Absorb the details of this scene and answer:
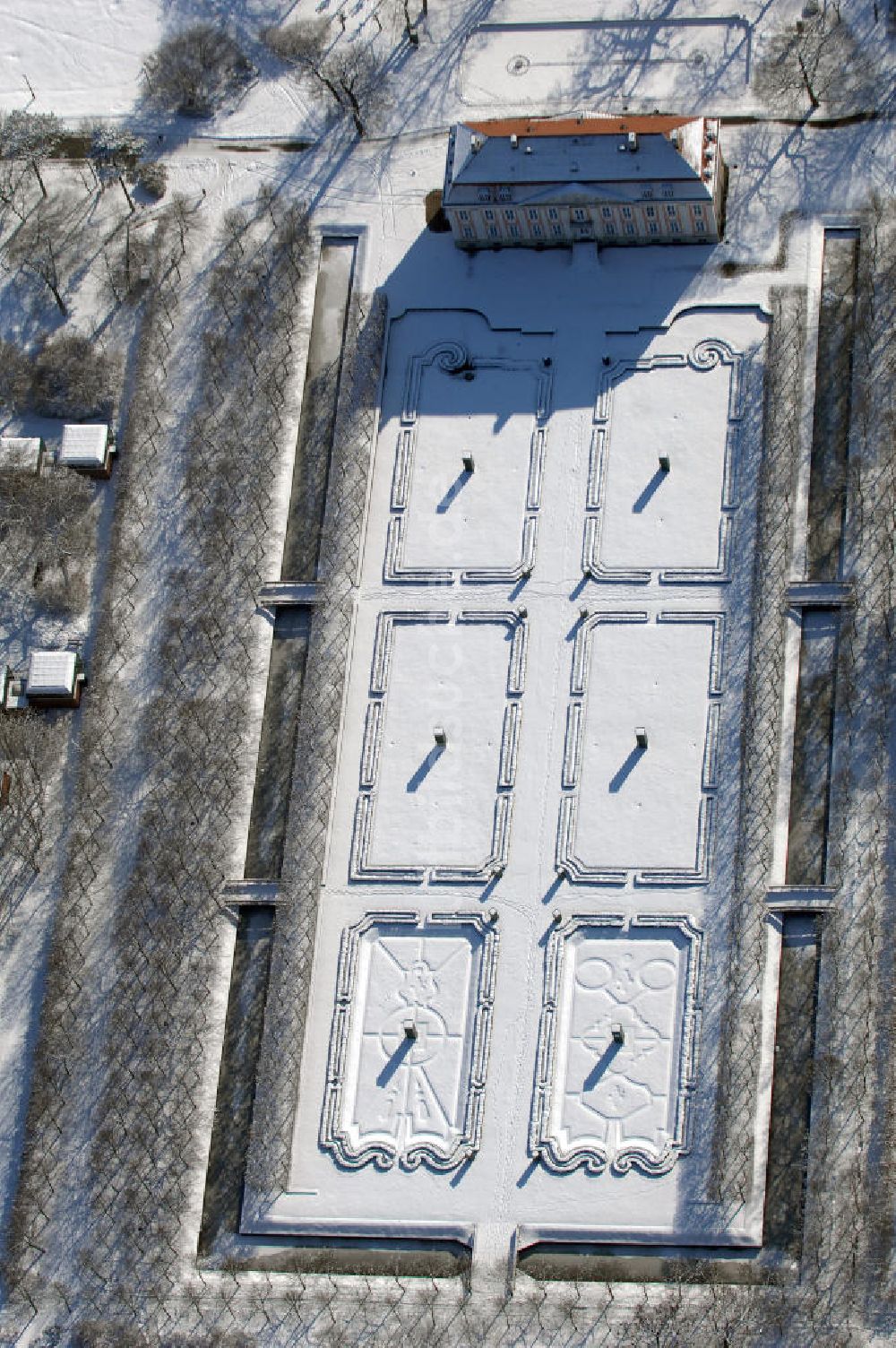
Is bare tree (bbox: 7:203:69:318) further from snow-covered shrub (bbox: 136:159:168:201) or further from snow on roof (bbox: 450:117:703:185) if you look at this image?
snow on roof (bbox: 450:117:703:185)

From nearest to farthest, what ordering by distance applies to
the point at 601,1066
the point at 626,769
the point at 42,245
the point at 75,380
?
the point at 601,1066 < the point at 626,769 < the point at 75,380 < the point at 42,245

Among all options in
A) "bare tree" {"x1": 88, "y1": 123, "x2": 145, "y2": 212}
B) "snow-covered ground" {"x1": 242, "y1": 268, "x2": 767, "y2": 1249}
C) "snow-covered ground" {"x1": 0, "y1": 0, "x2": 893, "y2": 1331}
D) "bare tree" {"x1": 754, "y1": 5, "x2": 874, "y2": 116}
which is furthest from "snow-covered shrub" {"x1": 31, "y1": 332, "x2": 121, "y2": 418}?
"bare tree" {"x1": 754, "y1": 5, "x2": 874, "y2": 116}

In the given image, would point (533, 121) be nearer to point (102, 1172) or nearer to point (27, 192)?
point (27, 192)

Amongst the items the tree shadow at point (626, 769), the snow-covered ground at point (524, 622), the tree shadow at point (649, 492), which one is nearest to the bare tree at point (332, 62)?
the snow-covered ground at point (524, 622)

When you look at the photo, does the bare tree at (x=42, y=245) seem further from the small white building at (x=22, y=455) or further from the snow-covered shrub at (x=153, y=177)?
the small white building at (x=22, y=455)

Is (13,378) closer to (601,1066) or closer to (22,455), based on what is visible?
(22,455)

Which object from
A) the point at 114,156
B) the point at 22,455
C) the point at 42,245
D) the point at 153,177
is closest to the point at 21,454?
the point at 22,455
